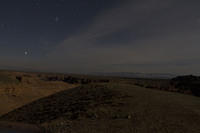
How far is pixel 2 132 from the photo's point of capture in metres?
9.20

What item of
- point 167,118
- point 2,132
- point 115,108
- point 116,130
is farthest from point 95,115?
point 2,132

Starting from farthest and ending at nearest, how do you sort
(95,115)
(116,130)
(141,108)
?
1. (141,108)
2. (95,115)
3. (116,130)

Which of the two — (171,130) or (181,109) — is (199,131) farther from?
(181,109)

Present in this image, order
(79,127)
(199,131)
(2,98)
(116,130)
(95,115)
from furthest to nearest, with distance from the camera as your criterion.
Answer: (2,98), (95,115), (79,127), (116,130), (199,131)

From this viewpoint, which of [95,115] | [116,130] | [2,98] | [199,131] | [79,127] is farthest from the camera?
[2,98]

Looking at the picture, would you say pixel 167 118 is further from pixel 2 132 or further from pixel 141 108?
pixel 2 132

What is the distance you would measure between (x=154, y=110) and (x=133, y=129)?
3783 mm

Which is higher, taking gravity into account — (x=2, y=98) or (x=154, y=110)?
(x=154, y=110)

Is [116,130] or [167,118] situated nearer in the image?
[116,130]

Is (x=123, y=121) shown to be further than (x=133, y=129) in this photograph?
Yes

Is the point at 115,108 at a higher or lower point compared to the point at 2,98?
higher

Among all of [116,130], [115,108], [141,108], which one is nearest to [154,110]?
[141,108]

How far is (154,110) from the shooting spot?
35.8 feet

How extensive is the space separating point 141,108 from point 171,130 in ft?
13.4
